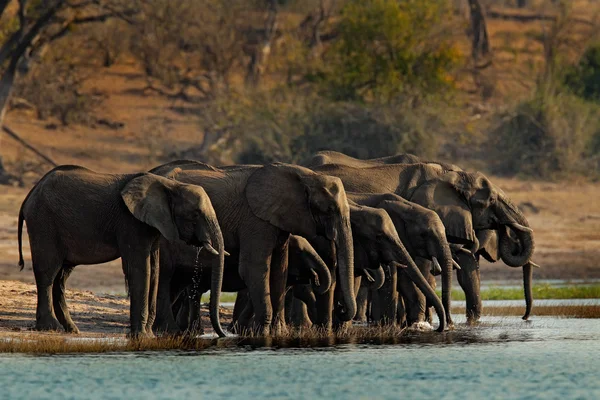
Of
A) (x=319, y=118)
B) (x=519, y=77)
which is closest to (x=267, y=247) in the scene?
(x=319, y=118)

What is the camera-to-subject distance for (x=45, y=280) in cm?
1647

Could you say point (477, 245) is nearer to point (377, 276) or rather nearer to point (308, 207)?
point (377, 276)

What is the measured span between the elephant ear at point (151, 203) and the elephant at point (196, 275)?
1460 mm

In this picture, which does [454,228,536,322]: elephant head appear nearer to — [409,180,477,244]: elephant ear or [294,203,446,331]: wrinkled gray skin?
[409,180,477,244]: elephant ear

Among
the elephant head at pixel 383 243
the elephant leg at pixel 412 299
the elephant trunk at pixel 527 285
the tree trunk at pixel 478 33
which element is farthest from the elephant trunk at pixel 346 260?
the tree trunk at pixel 478 33

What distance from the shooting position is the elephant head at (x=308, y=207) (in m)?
16.7

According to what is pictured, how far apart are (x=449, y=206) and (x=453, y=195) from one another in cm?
22

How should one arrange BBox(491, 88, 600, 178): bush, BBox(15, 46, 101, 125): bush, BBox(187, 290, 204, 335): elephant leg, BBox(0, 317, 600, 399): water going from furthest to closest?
BBox(15, 46, 101, 125): bush, BBox(491, 88, 600, 178): bush, BBox(187, 290, 204, 335): elephant leg, BBox(0, 317, 600, 399): water

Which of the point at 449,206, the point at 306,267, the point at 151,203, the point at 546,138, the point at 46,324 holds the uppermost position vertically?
the point at 546,138

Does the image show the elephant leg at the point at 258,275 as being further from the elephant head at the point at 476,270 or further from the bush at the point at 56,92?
the bush at the point at 56,92

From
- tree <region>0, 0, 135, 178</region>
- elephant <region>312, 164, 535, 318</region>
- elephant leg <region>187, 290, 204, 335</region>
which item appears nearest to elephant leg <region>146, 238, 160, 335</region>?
elephant leg <region>187, 290, 204, 335</region>

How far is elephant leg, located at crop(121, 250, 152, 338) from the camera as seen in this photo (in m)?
16.0

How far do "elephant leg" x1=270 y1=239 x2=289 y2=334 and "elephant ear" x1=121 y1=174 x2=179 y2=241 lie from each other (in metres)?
1.61

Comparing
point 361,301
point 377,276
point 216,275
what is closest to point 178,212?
point 216,275
